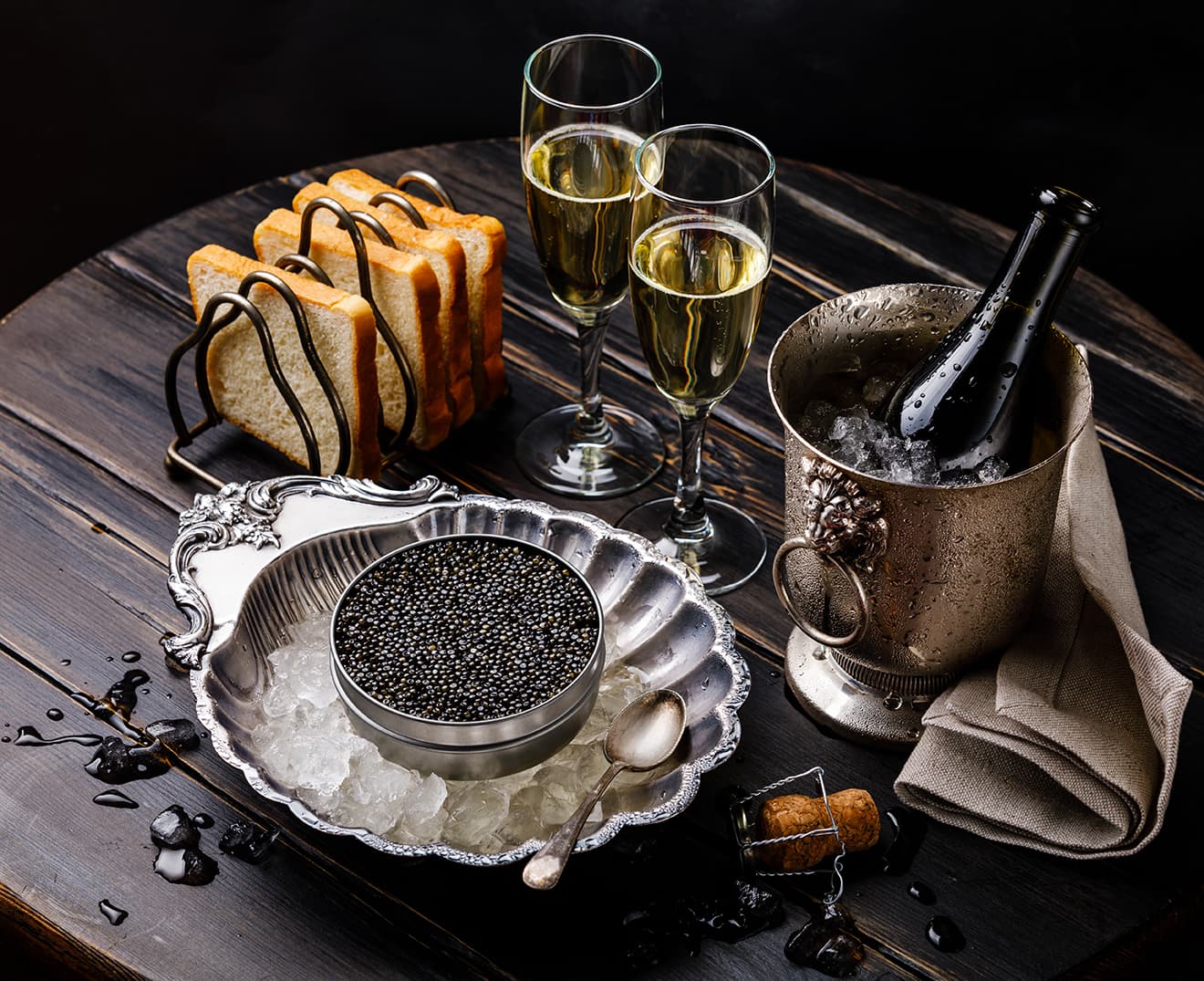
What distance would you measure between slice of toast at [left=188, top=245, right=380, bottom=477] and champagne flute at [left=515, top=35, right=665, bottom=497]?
0.64ft

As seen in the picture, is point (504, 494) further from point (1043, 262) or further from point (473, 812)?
point (1043, 262)

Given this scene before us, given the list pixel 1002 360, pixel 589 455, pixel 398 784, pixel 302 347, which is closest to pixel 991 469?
pixel 1002 360

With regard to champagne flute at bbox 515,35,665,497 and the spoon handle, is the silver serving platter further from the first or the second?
champagne flute at bbox 515,35,665,497

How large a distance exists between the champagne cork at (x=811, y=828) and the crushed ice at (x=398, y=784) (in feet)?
0.49

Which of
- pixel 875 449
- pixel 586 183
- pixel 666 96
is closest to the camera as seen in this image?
pixel 875 449

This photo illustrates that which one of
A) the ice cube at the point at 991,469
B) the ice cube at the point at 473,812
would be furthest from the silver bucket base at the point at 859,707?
the ice cube at the point at 473,812

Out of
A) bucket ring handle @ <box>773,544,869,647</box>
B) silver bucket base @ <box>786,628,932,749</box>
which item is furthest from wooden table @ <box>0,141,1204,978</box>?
bucket ring handle @ <box>773,544,869,647</box>

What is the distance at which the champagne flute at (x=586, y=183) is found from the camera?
1381mm

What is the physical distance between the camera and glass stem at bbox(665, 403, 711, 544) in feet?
4.66

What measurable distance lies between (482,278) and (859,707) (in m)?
0.68

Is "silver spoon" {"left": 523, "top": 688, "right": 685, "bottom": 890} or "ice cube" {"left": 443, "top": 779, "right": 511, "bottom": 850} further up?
"silver spoon" {"left": 523, "top": 688, "right": 685, "bottom": 890}

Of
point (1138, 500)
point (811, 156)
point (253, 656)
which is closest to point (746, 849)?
point (253, 656)

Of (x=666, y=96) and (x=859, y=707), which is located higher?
(x=859, y=707)

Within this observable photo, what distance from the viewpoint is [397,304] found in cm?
155
